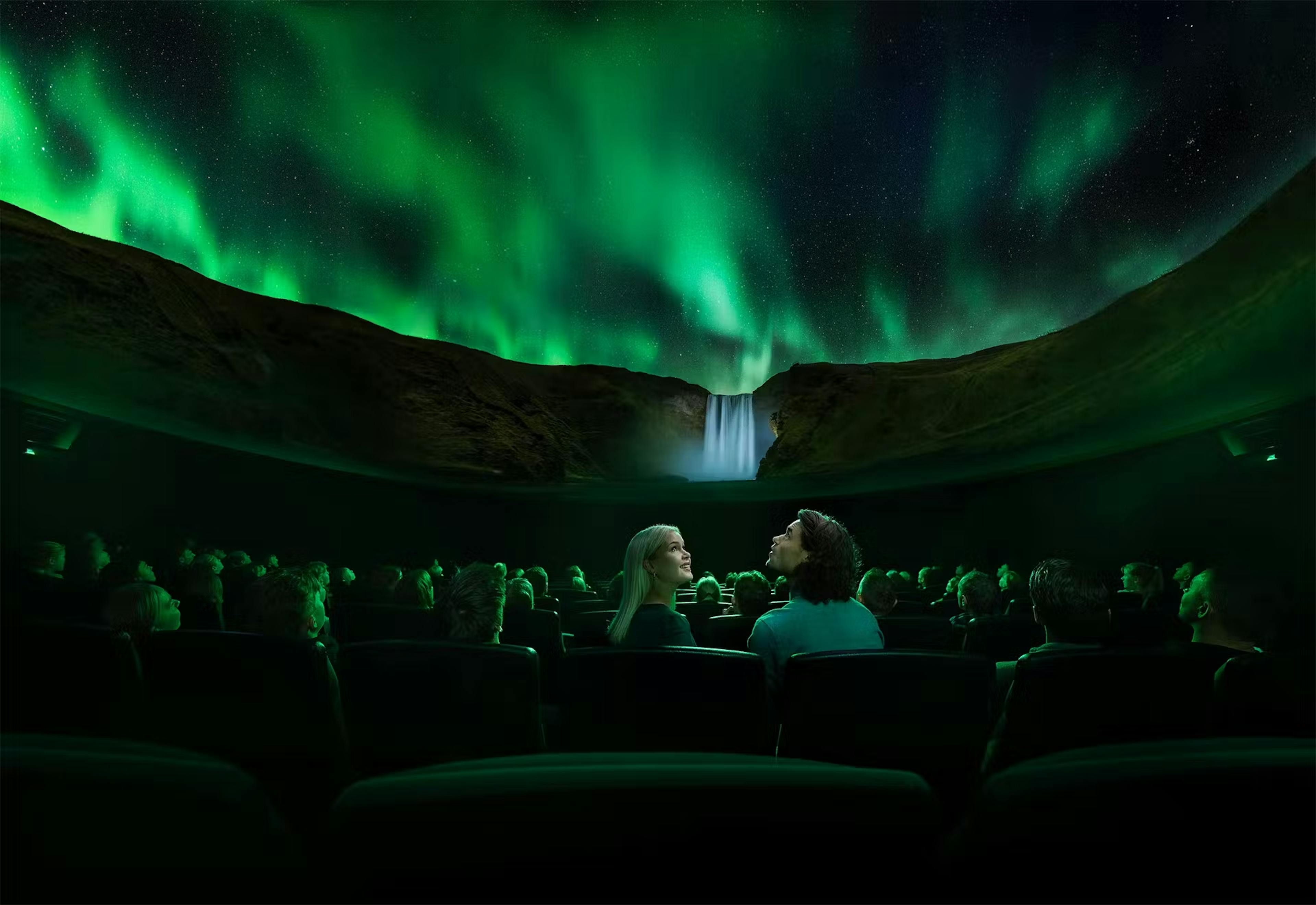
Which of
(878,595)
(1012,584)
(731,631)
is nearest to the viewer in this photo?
(731,631)

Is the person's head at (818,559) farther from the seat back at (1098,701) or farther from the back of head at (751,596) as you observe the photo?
the back of head at (751,596)

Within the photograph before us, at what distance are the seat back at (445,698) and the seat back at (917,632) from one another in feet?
7.32

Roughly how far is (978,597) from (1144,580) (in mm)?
2173

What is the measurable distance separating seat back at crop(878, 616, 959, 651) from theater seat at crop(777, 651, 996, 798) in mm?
1888

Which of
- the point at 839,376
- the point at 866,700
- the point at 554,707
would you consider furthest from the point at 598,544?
the point at 839,376

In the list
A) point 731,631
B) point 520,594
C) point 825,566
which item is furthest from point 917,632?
point 520,594

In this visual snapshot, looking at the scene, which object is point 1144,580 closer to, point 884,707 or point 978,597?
point 978,597

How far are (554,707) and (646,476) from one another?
45198 millimetres

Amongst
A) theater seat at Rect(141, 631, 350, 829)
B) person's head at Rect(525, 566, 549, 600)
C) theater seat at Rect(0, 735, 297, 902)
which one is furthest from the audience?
theater seat at Rect(0, 735, 297, 902)

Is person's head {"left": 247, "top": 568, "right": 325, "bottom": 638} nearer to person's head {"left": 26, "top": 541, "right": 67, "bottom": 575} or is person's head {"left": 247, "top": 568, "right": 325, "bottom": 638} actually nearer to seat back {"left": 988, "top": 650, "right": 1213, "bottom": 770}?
seat back {"left": 988, "top": 650, "right": 1213, "bottom": 770}

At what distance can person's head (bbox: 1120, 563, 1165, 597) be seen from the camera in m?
6.11

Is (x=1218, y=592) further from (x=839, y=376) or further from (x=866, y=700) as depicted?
(x=839, y=376)

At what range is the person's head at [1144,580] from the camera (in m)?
6.11

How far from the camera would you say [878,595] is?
4.95 m
